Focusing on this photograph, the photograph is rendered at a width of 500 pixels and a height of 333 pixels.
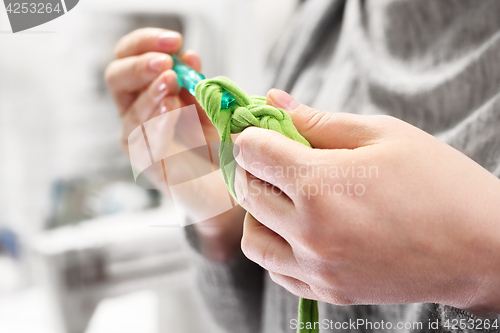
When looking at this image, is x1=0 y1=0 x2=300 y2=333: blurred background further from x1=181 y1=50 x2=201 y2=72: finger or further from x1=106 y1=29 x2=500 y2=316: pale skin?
x1=106 y1=29 x2=500 y2=316: pale skin

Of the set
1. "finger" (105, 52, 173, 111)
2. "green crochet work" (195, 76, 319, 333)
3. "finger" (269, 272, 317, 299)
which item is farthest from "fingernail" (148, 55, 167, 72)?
"finger" (269, 272, 317, 299)

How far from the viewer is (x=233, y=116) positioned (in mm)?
223

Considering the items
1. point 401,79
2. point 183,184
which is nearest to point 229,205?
point 183,184

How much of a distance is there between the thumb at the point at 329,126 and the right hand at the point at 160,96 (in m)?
0.16

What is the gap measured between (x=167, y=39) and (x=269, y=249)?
0.26 meters

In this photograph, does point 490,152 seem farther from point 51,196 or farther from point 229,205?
point 51,196

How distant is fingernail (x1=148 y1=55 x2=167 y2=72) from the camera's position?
342 mm

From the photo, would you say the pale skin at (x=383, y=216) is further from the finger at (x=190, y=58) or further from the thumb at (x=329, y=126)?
the finger at (x=190, y=58)

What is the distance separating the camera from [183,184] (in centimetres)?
40

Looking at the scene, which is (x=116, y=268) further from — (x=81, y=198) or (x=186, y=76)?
(x=186, y=76)

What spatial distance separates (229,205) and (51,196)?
283 mm

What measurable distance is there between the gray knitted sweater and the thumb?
0.36 feet

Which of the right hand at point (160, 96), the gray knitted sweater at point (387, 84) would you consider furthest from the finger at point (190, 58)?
the gray knitted sweater at point (387, 84)

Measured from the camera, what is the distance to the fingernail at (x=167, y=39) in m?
0.36
